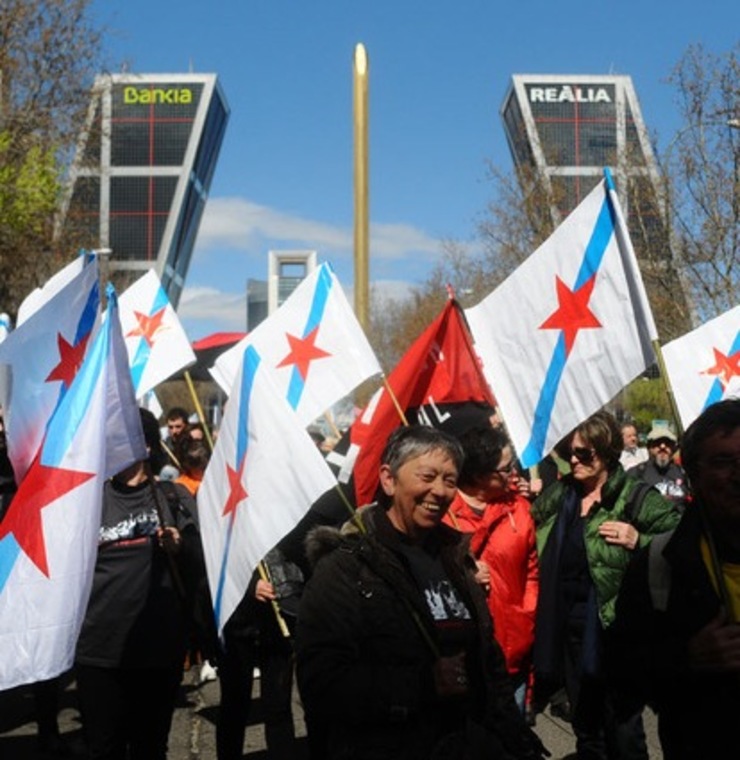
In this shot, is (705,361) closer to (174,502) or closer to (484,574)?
(484,574)

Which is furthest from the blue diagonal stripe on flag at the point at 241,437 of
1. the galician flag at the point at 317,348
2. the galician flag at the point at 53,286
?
the galician flag at the point at 317,348

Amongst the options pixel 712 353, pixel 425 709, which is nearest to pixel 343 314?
pixel 712 353

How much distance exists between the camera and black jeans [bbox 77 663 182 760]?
517 centimetres

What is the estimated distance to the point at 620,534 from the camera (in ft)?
17.7

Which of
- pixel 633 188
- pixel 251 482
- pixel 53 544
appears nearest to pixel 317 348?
pixel 251 482

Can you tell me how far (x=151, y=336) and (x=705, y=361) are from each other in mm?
3601

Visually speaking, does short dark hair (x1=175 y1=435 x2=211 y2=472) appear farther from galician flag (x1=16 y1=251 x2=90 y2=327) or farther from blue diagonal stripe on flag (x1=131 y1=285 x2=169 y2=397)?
blue diagonal stripe on flag (x1=131 y1=285 x2=169 y2=397)

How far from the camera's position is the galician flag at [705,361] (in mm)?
8016

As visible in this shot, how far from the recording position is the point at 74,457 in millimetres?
4941

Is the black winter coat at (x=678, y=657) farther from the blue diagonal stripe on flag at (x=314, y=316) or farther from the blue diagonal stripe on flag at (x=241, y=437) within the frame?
the blue diagonal stripe on flag at (x=314, y=316)

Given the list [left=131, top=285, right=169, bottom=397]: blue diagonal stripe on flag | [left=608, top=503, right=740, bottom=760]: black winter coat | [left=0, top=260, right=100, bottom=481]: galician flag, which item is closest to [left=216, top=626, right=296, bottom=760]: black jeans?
[left=0, top=260, right=100, bottom=481]: galician flag

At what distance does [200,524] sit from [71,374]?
2.46ft

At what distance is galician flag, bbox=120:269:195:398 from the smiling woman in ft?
17.7

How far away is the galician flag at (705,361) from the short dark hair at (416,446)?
4.28 m
